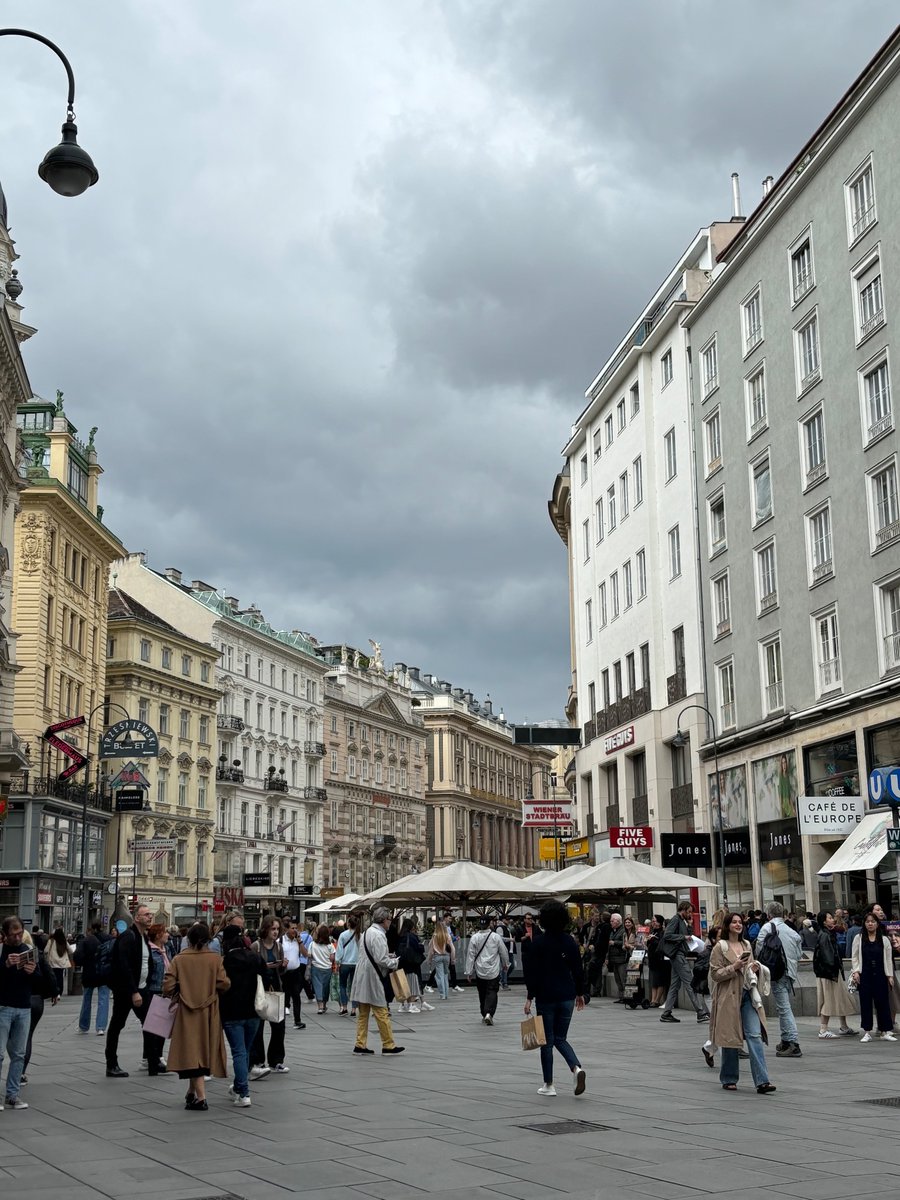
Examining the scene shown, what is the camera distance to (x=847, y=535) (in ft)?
117

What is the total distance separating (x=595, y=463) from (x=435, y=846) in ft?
247

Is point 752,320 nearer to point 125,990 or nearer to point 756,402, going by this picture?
point 756,402

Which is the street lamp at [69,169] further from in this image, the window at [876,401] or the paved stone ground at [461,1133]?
the window at [876,401]

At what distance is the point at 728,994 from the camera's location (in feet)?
46.0

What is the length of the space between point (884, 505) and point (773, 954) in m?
19.5

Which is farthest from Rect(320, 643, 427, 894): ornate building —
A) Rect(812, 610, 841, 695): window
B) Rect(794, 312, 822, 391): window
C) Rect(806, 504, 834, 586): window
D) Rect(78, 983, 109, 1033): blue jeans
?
Rect(78, 983, 109, 1033): blue jeans

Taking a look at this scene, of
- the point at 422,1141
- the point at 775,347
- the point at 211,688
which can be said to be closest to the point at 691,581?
the point at 775,347

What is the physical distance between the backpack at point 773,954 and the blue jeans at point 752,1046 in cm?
256

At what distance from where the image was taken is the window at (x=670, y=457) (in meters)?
49.0

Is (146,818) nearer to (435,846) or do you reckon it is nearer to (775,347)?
(775,347)

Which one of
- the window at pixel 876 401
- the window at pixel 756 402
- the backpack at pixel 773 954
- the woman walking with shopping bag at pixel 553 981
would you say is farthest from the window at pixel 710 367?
the woman walking with shopping bag at pixel 553 981

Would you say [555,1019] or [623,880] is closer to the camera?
[555,1019]

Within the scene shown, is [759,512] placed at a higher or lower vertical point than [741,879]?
higher

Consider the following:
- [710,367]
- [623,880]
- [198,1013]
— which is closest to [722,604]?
[710,367]
